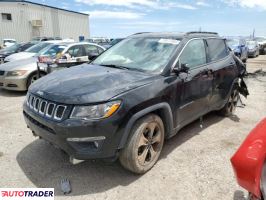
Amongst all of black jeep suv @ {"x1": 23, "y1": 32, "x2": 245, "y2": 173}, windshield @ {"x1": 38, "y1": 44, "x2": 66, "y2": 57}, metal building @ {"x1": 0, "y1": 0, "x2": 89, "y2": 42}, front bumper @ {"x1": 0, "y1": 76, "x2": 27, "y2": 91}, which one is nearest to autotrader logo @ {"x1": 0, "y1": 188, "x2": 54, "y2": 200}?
black jeep suv @ {"x1": 23, "y1": 32, "x2": 245, "y2": 173}

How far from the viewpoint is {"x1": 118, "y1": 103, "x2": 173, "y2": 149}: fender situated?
298 cm

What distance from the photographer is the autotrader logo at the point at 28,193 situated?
2.96m

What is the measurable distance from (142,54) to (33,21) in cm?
3633

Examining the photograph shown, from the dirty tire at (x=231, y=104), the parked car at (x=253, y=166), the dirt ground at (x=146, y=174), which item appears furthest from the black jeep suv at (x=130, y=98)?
the parked car at (x=253, y=166)

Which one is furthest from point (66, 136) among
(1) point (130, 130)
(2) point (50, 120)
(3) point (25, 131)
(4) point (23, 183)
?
(3) point (25, 131)

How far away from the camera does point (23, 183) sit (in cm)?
320

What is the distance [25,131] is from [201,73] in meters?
3.30

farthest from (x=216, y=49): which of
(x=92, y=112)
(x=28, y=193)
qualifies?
(x=28, y=193)

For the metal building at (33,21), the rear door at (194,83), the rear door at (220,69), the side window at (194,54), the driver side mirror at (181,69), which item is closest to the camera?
the driver side mirror at (181,69)

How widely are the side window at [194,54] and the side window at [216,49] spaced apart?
0.25 metres

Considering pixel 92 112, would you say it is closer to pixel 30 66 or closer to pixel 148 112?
pixel 148 112

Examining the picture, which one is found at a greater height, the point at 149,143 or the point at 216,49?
the point at 216,49

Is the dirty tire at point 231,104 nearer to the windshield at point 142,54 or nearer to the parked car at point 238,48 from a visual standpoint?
the windshield at point 142,54

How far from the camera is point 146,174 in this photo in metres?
3.42
